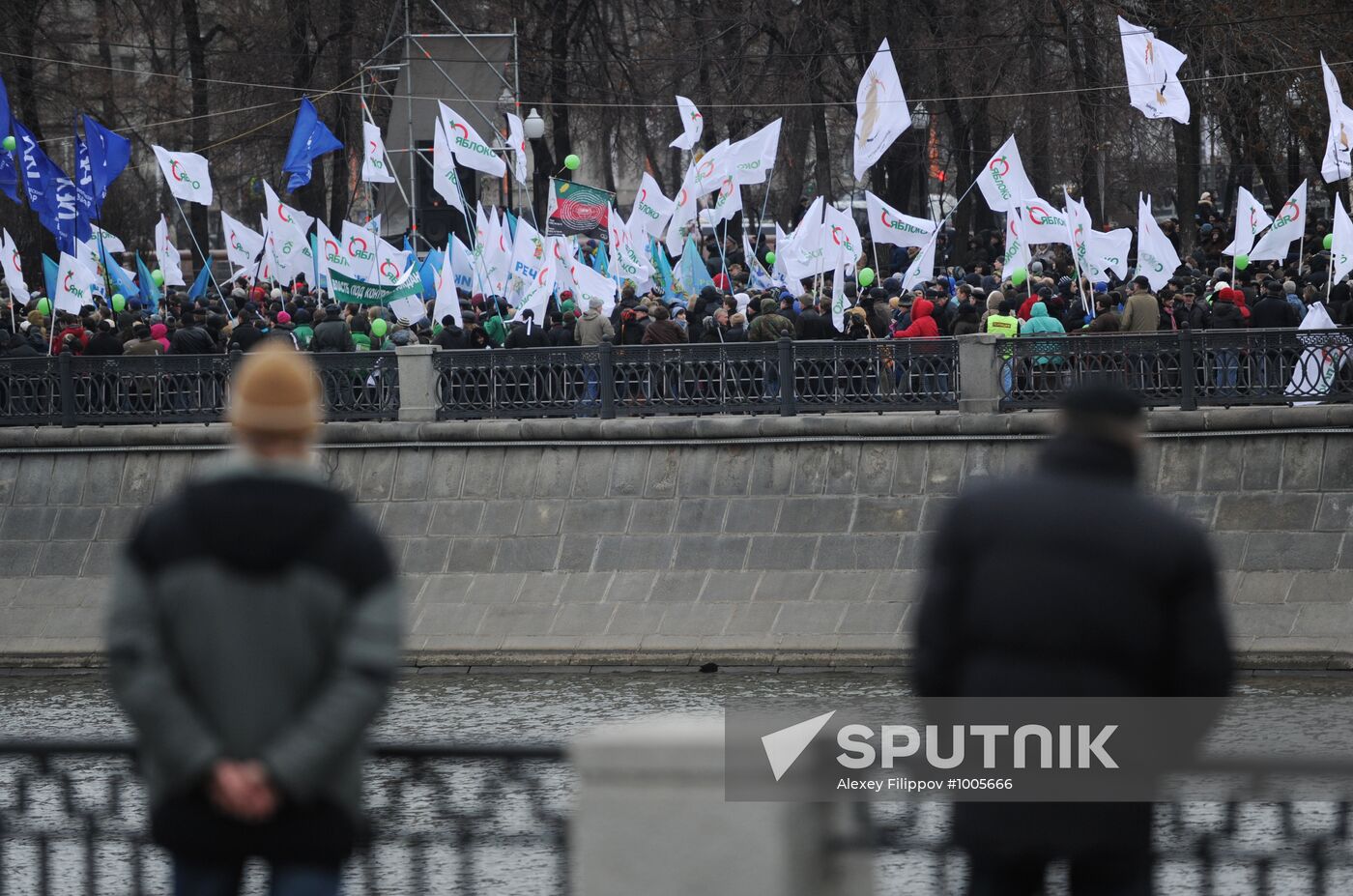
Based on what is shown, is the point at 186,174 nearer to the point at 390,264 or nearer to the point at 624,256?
the point at 390,264

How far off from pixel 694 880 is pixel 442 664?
13054mm

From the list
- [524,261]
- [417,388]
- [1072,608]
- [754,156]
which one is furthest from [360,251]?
[1072,608]

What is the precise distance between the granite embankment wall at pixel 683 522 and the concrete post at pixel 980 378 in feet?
0.51

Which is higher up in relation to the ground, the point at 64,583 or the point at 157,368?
the point at 157,368

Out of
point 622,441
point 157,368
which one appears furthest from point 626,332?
point 157,368

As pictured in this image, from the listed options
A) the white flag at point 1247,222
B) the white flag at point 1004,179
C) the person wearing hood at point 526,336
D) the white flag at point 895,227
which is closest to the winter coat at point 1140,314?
the white flag at point 1004,179

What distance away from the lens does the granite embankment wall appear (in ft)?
52.9

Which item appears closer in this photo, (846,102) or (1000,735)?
(1000,735)

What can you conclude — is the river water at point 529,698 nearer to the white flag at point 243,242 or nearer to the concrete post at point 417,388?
the concrete post at point 417,388

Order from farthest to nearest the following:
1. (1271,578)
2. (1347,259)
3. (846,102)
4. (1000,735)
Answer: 1. (846,102)
2. (1347,259)
3. (1271,578)
4. (1000,735)

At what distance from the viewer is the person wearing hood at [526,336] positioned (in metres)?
19.2

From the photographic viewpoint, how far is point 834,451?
17.4 m

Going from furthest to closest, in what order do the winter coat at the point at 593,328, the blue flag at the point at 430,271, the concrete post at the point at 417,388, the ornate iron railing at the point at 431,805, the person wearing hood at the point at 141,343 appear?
the blue flag at the point at 430,271
the person wearing hood at the point at 141,343
the winter coat at the point at 593,328
the concrete post at the point at 417,388
the ornate iron railing at the point at 431,805

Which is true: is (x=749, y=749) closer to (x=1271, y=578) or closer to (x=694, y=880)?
(x=694, y=880)
